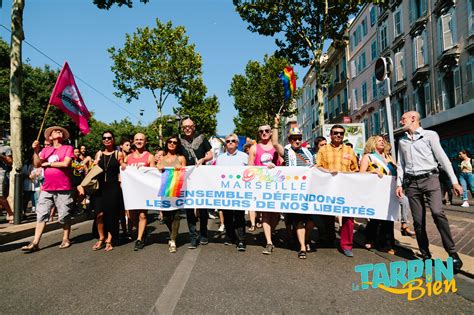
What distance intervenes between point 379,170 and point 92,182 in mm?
4463

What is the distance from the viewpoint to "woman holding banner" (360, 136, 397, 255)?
5703 millimetres

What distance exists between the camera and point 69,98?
7.60m

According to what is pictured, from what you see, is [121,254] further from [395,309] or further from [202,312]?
[395,309]

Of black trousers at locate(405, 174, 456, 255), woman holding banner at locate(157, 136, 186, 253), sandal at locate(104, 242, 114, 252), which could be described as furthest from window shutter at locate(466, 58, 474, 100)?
sandal at locate(104, 242, 114, 252)

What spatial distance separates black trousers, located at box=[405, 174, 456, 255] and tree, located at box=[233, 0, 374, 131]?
12.1 meters

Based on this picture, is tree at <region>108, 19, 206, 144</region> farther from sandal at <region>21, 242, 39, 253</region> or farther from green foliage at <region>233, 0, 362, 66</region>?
sandal at <region>21, 242, 39, 253</region>

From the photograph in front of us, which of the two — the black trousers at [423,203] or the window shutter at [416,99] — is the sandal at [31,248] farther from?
the window shutter at [416,99]

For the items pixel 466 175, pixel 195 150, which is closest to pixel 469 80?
pixel 466 175

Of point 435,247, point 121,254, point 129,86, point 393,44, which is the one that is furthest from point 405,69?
point 121,254

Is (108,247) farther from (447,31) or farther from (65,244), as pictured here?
(447,31)

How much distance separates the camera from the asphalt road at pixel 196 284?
3.31 meters

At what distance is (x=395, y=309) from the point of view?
3250 mm

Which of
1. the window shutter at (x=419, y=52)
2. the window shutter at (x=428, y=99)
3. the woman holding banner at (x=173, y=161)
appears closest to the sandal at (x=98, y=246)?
the woman holding banner at (x=173, y=161)

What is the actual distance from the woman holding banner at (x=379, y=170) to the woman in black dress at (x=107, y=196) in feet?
12.7
